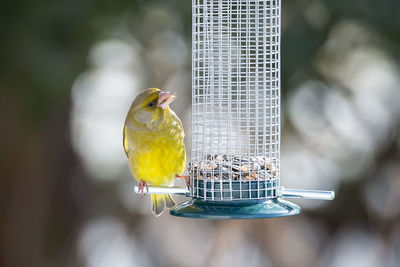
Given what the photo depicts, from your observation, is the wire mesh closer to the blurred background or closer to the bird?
the bird

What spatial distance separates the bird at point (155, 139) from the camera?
519 cm

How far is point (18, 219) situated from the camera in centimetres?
875

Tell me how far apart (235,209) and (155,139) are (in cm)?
123

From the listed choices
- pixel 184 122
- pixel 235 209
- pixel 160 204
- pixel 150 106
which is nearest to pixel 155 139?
pixel 150 106

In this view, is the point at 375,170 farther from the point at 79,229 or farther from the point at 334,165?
the point at 79,229

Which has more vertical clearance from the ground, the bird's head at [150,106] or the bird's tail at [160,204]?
the bird's head at [150,106]

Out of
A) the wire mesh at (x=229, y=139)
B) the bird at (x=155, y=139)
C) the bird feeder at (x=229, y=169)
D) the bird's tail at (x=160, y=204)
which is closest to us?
the bird feeder at (x=229, y=169)

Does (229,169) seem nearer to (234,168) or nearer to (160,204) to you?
(234,168)

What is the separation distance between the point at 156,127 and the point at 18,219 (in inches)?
166

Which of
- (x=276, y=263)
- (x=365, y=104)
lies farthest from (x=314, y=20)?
(x=276, y=263)

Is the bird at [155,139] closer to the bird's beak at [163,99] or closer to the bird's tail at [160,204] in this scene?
the bird's beak at [163,99]

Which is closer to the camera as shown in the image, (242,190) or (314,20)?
(242,190)

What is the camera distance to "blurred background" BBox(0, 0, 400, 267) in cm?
840

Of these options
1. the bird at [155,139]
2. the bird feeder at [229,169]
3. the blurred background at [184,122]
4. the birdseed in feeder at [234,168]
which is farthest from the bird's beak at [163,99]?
the blurred background at [184,122]
